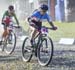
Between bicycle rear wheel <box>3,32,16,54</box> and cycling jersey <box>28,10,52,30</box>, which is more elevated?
cycling jersey <box>28,10,52,30</box>

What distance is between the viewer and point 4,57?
39.1 ft

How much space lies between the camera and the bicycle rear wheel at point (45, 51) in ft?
32.4

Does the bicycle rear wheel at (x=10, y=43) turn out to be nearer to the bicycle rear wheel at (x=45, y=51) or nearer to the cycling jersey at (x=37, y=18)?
the cycling jersey at (x=37, y=18)

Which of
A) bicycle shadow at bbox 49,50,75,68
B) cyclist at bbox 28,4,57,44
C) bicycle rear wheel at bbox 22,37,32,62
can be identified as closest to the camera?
bicycle shadow at bbox 49,50,75,68

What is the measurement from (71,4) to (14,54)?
16.4 meters

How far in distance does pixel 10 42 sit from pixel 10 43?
0.17 feet

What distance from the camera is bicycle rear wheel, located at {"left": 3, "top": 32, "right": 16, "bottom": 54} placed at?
41.7 feet

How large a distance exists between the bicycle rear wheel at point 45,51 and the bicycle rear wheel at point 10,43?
2.60 metres

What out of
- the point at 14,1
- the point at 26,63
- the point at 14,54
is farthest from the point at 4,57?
the point at 14,1

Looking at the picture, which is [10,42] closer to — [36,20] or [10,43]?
[10,43]

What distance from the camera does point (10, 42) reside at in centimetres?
1297

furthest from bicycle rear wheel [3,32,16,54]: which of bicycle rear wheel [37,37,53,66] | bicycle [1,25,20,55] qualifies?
bicycle rear wheel [37,37,53,66]

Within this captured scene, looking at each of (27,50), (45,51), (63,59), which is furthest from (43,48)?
(63,59)

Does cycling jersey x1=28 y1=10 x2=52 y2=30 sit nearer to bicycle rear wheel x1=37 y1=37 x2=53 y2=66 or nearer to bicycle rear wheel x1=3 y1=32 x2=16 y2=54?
bicycle rear wheel x1=37 y1=37 x2=53 y2=66
